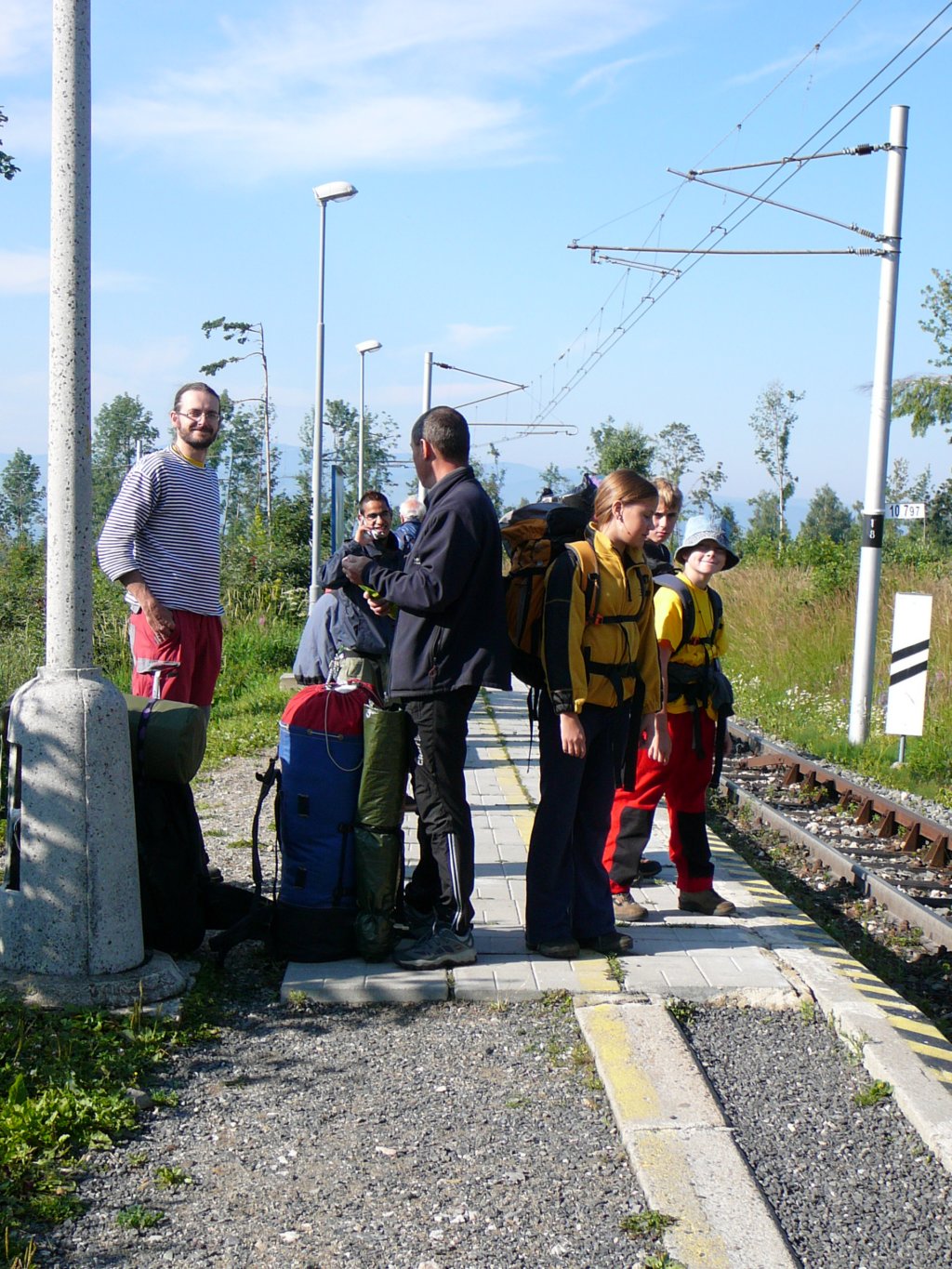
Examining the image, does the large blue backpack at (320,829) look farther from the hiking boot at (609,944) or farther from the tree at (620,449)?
the tree at (620,449)

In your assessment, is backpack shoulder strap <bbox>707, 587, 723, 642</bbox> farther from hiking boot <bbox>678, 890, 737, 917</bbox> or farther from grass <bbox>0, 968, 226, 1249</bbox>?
grass <bbox>0, 968, 226, 1249</bbox>

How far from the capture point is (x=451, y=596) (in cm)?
477

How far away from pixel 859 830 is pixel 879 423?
207 inches

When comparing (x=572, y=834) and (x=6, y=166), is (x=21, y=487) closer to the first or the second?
(x=6, y=166)

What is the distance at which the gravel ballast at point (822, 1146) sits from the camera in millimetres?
3174

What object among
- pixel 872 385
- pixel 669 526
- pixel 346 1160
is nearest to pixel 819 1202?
pixel 346 1160

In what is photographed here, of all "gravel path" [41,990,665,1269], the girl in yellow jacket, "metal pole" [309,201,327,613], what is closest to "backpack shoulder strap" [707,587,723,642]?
the girl in yellow jacket

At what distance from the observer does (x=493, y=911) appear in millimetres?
5809

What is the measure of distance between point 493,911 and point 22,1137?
8.93ft

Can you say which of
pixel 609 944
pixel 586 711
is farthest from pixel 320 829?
pixel 609 944

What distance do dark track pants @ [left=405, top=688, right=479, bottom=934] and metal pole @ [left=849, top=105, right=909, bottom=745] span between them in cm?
836

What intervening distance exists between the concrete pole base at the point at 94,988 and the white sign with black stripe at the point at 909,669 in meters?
8.25

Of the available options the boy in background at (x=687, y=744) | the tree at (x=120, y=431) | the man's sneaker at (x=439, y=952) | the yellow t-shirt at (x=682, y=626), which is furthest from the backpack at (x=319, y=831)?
the tree at (x=120, y=431)

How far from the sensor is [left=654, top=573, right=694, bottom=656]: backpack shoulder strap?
5.97 metres
